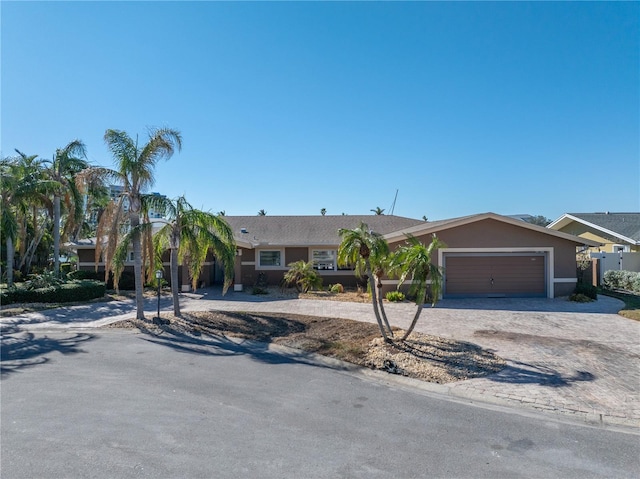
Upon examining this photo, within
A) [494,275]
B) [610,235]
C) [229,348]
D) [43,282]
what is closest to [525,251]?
[494,275]

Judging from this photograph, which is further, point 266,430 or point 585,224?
point 585,224

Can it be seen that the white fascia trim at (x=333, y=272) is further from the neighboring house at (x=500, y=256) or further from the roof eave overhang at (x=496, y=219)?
the roof eave overhang at (x=496, y=219)

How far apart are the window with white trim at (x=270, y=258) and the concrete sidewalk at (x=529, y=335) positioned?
3.39m

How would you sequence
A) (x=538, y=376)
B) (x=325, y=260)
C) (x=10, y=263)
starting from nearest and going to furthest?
(x=538, y=376) < (x=10, y=263) < (x=325, y=260)

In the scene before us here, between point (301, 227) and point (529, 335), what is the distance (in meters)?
15.4

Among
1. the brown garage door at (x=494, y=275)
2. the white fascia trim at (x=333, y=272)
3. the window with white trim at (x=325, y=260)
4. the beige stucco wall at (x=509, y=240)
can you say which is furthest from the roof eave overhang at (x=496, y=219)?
the window with white trim at (x=325, y=260)

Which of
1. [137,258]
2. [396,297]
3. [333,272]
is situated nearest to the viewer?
[137,258]

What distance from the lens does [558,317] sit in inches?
504

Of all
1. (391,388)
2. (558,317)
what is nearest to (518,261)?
(558,317)

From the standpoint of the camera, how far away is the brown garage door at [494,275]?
16.8 m

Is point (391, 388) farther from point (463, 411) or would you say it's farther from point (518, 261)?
point (518, 261)

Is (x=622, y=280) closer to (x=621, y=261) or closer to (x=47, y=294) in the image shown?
(x=621, y=261)

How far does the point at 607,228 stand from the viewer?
24.7m

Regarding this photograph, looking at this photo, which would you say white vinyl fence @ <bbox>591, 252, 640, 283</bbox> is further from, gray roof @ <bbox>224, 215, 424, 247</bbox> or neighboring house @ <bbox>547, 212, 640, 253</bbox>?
gray roof @ <bbox>224, 215, 424, 247</bbox>
